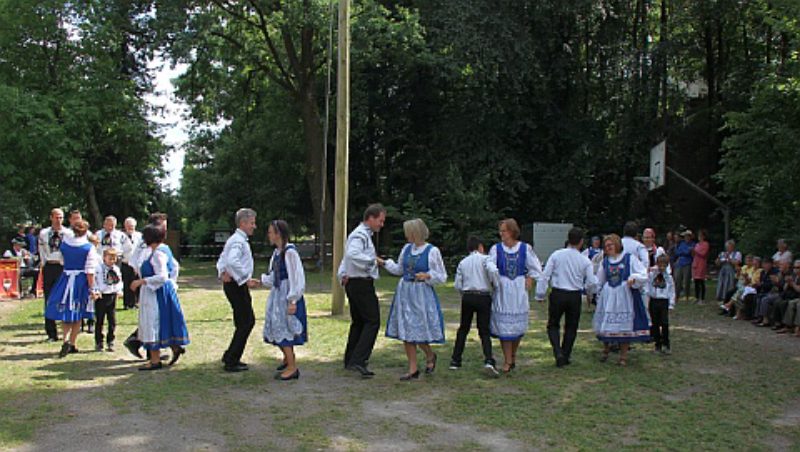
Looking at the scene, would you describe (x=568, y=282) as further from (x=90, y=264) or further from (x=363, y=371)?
(x=90, y=264)

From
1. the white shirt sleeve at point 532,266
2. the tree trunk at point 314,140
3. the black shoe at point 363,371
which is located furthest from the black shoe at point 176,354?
the tree trunk at point 314,140

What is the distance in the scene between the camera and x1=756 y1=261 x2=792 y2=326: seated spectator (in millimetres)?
13367

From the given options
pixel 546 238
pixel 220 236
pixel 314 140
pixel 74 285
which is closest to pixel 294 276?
pixel 74 285

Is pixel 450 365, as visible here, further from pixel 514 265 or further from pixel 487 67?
pixel 487 67

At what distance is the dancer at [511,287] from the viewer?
334 inches

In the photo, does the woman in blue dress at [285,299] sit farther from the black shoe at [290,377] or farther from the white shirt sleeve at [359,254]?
the white shirt sleeve at [359,254]

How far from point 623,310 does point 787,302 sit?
Answer: 5398 mm

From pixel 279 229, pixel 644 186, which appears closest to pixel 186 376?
pixel 279 229

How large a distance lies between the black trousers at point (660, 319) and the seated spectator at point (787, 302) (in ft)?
12.1

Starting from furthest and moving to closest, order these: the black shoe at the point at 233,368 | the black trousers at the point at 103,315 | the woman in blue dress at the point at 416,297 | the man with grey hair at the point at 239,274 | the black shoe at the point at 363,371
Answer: the black trousers at the point at 103,315
the black shoe at the point at 233,368
the black shoe at the point at 363,371
the man with grey hair at the point at 239,274
the woman in blue dress at the point at 416,297

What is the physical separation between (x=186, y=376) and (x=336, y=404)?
211 centimetres

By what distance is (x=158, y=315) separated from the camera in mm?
8414

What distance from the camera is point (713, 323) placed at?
13.8 m

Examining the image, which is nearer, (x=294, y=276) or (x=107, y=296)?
(x=294, y=276)
